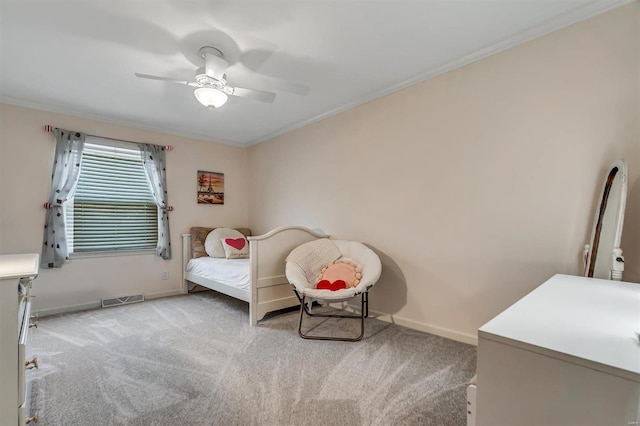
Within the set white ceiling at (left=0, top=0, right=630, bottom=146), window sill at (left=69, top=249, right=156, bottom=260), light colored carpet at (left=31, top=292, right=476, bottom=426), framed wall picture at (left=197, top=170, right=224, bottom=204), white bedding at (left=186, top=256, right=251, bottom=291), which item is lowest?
light colored carpet at (left=31, top=292, right=476, bottom=426)

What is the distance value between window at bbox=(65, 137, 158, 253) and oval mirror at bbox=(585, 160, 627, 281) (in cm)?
448

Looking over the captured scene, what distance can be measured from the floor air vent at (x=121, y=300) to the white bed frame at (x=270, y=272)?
1.26 metres

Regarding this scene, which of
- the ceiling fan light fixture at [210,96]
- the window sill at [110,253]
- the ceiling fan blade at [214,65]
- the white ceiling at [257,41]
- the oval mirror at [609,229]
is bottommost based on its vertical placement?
the window sill at [110,253]

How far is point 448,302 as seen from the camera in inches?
96.7

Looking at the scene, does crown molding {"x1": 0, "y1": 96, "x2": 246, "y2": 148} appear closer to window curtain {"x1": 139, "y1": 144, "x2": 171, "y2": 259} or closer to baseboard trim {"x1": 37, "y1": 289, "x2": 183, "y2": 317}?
window curtain {"x1": 139, "y1": 144, "x2": 171, "y2": 259}

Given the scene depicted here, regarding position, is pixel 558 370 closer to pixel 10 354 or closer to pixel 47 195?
pixel 10 354

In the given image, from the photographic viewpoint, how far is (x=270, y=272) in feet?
9.85

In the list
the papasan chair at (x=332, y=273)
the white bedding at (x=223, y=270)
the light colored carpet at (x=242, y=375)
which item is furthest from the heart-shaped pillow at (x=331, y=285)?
the white bedding at (x=223, y=270)

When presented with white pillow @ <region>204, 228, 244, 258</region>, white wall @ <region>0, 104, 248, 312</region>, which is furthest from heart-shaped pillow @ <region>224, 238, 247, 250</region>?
white wall @ <region>0, 104, 248, 312</region>

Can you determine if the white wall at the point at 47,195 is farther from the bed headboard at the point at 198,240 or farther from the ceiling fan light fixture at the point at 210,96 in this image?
the ceiling fan light fixture at the point at 210,96

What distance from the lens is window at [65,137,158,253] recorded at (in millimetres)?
3443

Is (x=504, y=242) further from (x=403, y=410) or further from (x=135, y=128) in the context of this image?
(x=135, y=128)

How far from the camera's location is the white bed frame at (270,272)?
2.87 m

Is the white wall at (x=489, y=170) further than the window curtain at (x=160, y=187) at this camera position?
No
